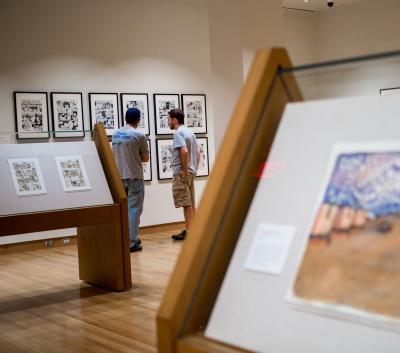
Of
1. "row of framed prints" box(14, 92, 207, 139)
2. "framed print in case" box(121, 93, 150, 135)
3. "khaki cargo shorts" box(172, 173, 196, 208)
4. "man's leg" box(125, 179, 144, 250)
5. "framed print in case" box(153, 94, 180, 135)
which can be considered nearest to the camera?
"man's leg" box(125, 179, 144, 250)

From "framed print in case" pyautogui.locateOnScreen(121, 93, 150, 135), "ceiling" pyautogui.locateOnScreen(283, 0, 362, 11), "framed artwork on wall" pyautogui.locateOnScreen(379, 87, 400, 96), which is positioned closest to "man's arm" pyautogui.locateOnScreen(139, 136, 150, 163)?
"framed print in case" pyautogui.locateOnScreen(121, 93, 150, 135)

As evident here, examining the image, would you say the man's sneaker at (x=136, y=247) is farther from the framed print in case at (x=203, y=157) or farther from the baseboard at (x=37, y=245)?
the framed print in case at (x=203, y=157)

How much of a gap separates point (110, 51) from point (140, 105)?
0.95 meters

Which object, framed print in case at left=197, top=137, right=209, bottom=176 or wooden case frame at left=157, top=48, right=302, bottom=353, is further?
framed print in case at left=197, top=137, right=209, bottom=176

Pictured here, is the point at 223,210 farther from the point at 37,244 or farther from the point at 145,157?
the point at 37,244

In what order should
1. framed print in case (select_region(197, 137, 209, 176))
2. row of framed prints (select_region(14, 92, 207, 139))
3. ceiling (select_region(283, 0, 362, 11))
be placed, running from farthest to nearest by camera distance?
ceiling (select_region(283, 0, 362, 11)) → framed print in case (select_region(197, 137, 209, 176)) → row of framed prints (select_region(14, 92, 207, 139))

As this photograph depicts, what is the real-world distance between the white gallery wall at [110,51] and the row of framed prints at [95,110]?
0.10 m

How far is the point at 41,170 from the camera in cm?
575

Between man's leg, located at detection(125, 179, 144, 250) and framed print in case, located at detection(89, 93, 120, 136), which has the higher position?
framed print in case, located at detection(89, 93, 120, 136)

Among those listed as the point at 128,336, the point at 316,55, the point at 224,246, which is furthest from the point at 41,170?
the point at 316,55

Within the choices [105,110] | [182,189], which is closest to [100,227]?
[182,189]

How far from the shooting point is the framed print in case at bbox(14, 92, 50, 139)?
8688mm

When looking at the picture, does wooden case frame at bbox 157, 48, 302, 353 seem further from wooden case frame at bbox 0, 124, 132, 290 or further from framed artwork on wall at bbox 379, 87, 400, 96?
wooden case frame at bbox 0, 124, 132, 290

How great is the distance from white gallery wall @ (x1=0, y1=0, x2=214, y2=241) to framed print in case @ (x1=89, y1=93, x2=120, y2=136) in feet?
0.31
